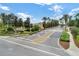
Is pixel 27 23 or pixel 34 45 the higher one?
pixel 27 23

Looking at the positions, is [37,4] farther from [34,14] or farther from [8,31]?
[8,31]

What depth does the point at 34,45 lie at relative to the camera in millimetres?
1745

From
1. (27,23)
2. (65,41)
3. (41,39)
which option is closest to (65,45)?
(65,41)

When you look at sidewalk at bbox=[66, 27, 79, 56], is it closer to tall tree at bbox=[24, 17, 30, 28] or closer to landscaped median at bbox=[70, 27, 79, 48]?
landscaped median at bbox=[70, 27, 79, 48]

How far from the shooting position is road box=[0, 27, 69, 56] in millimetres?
1697

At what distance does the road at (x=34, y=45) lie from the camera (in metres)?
1.70

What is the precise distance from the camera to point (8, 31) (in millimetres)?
1760

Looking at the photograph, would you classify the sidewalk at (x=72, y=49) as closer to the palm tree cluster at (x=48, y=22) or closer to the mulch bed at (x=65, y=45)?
the mulch bed at (x=65, y=45)

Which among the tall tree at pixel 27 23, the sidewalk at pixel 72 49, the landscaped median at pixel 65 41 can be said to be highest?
the tall tree at pixel 27 23

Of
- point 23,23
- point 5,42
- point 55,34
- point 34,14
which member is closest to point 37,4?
point 34,14

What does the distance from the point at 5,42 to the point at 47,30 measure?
40cm

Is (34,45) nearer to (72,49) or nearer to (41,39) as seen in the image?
(41,39)

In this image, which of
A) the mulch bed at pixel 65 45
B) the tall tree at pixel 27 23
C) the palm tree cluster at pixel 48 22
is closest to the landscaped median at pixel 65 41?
the mulch bed at pixel 65 45

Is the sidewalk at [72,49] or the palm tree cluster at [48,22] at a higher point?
the palm tree cluster at [48,22]
